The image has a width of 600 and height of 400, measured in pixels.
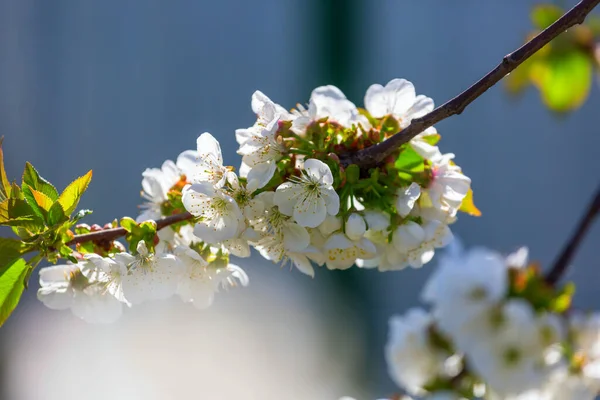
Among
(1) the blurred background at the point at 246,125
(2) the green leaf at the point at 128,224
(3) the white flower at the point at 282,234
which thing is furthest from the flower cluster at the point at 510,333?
(1) the blurred background at the point at 246,125

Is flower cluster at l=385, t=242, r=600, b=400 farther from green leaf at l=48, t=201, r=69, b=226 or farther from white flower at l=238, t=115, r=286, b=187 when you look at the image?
green leaf at l=48, t=201, r=69, b=226

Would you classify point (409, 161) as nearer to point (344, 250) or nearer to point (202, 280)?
point (344, 250)

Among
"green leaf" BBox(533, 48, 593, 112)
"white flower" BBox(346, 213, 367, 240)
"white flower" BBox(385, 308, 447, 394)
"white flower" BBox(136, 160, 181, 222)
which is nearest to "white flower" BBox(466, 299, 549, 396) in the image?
"white flower" BBox(385, 308, 447, 394)

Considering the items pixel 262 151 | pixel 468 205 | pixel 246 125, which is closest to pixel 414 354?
pixel 468 205

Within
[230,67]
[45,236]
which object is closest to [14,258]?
[45,236]

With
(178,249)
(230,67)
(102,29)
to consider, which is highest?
(102,29)

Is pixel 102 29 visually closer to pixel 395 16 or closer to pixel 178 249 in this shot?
pixel 395 16
